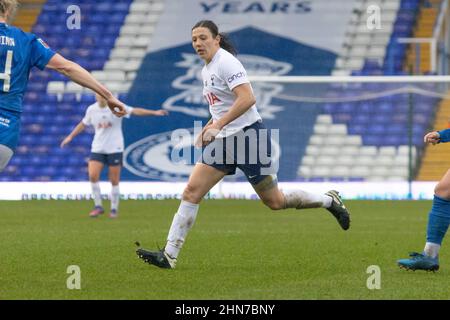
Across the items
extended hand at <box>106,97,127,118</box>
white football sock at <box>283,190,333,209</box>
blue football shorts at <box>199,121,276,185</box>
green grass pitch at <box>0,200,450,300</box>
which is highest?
extended hand at <box>106,97,127,118</box>

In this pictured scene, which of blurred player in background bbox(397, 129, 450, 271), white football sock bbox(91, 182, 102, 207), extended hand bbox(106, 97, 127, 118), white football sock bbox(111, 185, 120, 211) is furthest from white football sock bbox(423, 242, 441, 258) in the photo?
white football sock bbox(91, 182, 102, 207)

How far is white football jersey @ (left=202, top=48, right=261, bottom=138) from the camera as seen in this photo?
32.6ft

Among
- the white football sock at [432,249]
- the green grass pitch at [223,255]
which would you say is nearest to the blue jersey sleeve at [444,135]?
the white football sock at [432,249]

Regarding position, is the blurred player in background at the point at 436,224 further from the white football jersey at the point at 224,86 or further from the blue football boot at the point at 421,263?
the white football jersey at the point at 224,86

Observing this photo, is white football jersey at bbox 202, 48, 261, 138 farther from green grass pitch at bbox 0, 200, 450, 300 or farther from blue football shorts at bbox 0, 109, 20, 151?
blue football shorts at bbox 0, 109, 20, 151

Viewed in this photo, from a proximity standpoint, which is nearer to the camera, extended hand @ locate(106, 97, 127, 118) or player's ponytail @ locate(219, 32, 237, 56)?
extended hand @ locate(106, 97, 127, 118)

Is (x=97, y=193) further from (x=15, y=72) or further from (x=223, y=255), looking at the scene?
(x=15, y=72)

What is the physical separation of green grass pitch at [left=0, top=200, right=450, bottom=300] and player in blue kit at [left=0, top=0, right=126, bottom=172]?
1219 mm

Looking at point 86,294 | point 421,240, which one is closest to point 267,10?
point 421,240

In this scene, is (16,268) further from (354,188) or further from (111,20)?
(111,20)

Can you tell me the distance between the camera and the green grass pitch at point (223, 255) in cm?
845

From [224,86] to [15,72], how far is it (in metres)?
2.27

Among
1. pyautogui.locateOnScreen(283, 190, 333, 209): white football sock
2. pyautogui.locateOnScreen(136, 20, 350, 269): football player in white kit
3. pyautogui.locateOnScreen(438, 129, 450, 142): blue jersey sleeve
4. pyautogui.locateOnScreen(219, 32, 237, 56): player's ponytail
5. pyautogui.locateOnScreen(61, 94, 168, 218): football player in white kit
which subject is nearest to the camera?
pyautogui.locateOnScreen(438, 129, 450, 142): blue jersey sleeve

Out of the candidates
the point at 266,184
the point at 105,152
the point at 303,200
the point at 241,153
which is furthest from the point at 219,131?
the point at 105,152
